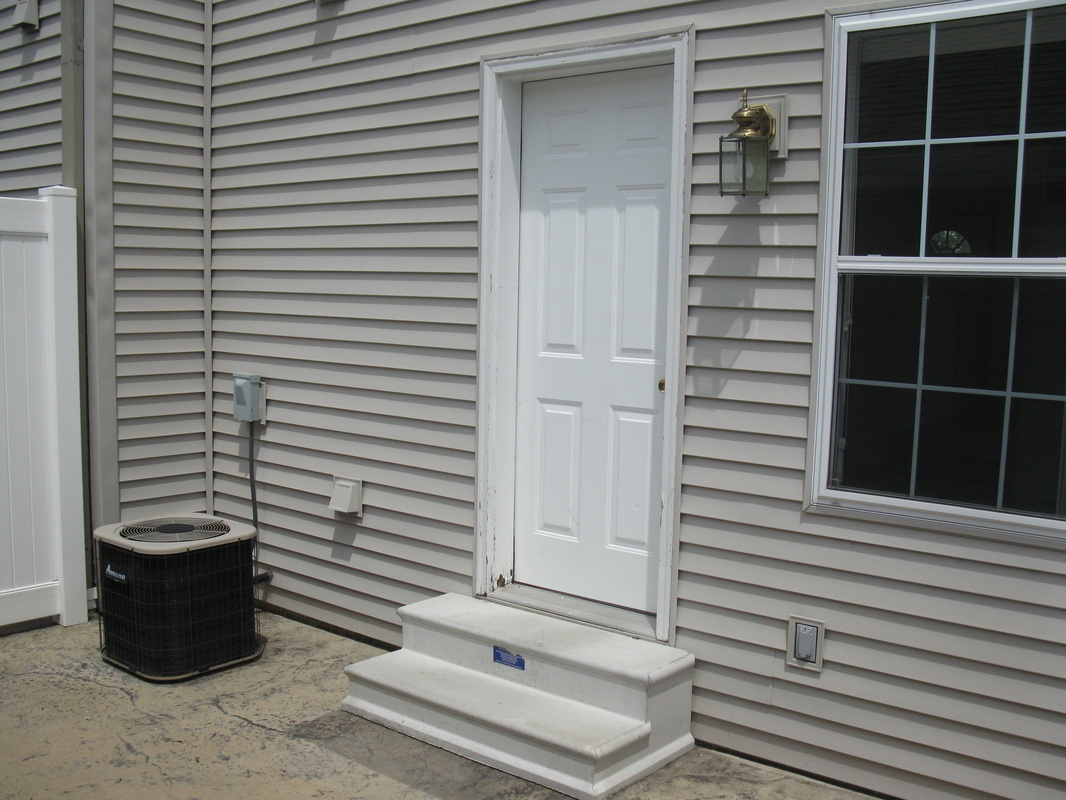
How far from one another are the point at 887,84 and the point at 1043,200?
1.85 feet

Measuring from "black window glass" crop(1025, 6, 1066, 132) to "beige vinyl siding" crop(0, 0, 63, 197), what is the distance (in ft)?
13.4

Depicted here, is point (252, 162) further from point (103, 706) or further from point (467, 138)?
point (103, 706)

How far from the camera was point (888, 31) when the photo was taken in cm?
282

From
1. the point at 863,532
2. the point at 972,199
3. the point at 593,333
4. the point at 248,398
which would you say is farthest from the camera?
the point at 248,398

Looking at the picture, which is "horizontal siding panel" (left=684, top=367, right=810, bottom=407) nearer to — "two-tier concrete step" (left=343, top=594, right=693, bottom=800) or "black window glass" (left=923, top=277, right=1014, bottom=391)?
"black window glass" (left=923, top=277, right=1014, bottom=391)

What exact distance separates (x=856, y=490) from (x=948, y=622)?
18.1 inches

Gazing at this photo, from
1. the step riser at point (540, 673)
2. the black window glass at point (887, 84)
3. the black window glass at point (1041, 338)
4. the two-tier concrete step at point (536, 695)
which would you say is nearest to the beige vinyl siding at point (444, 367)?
the black window glass at point (887, 84)

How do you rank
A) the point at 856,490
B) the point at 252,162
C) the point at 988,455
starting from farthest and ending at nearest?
the point at 252,162 < the point at 856,490 < the point at 988,455

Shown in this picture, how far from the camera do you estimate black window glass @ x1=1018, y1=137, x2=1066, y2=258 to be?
2604mm

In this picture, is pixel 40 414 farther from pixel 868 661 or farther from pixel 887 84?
pixel 887 84

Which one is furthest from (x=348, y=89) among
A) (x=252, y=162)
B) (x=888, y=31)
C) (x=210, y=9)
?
(x=888, y=31)

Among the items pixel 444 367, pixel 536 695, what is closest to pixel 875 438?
pixel 536 695

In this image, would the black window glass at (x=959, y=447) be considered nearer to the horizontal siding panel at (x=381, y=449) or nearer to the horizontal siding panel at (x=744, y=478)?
the horizontal siding panel at (x=744, y=478)

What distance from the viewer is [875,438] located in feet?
9.66
